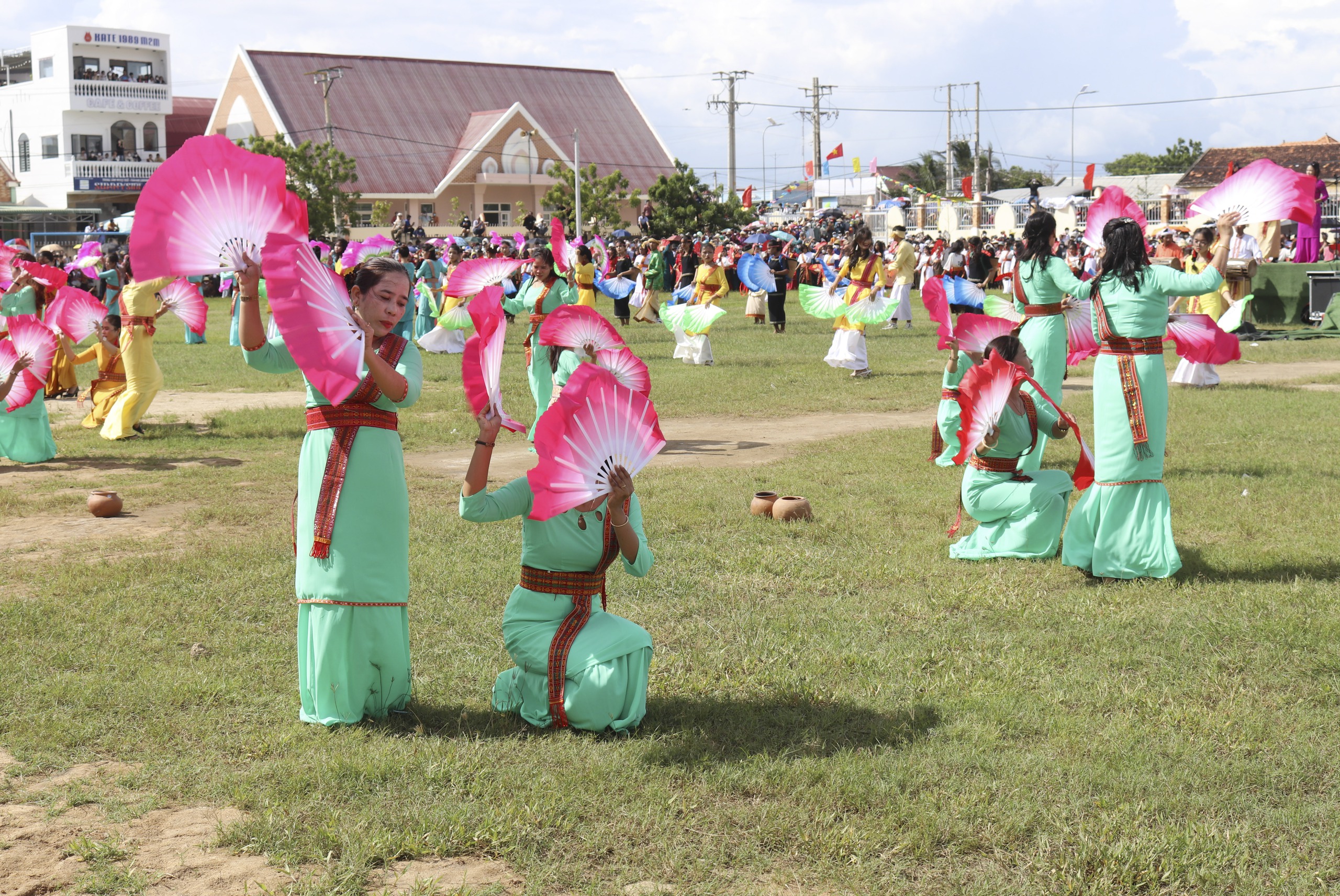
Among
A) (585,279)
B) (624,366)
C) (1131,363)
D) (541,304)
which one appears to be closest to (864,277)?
(585,279)

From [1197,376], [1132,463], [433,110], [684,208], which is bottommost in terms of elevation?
[1132,463]

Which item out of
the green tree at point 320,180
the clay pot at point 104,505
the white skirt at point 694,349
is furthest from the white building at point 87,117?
the clay pot at point 104,505

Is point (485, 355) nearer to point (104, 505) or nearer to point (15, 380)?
point (104, 505)

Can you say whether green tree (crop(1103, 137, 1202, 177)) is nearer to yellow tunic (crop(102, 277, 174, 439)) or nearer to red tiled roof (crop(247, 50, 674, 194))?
red tiled roof (crop(247, 50, 674, 194))

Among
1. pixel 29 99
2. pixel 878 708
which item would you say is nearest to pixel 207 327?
pixel 878 708

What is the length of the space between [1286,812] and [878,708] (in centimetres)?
145

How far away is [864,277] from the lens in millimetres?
15383

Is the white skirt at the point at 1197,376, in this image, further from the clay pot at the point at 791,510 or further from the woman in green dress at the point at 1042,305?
the clay pot at the point at 791,510

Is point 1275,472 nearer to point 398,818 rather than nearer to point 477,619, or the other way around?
point 477,619

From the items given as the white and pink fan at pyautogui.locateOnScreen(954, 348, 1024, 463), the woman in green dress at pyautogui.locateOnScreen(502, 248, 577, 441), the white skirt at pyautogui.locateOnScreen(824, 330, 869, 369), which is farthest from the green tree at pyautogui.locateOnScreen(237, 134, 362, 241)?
the white and pink fan at pyautogui.locateOnScreen(954, 348, 1024, 463)

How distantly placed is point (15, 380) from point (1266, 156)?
162ft

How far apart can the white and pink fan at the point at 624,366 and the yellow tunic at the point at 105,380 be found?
29.2 ft

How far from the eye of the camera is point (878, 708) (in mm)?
4770

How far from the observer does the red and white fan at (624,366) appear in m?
4.48
